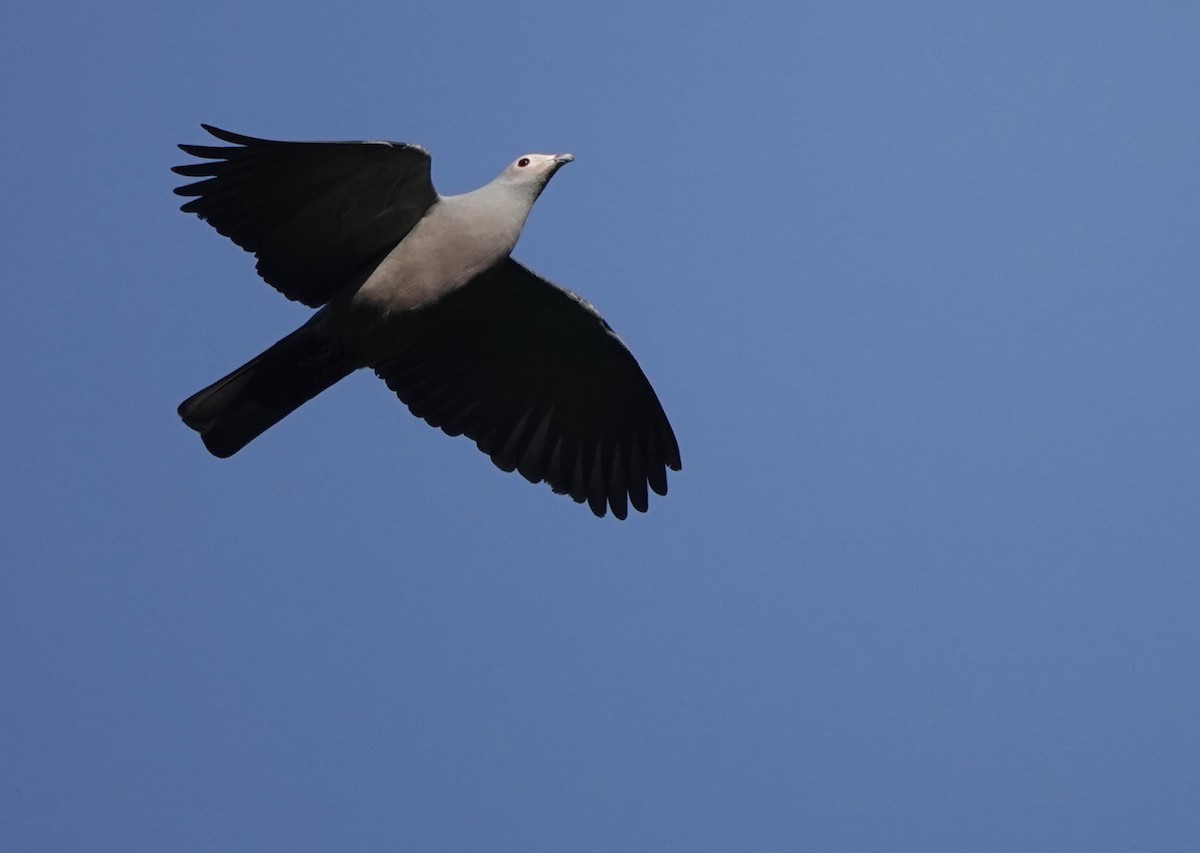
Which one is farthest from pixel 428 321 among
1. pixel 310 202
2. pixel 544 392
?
pixel 544 392

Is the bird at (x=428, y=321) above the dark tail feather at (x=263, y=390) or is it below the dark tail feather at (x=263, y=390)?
above

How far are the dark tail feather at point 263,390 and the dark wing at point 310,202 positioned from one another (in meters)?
0.34

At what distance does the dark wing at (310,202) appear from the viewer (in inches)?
441

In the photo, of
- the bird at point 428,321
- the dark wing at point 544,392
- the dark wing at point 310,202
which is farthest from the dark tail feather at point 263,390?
the dark wing at point 544,392

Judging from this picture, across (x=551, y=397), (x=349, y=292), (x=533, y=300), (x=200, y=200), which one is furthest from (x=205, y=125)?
(x=551, y=397)

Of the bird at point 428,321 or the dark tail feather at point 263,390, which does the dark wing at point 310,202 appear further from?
the dark tail feather at point 263,390

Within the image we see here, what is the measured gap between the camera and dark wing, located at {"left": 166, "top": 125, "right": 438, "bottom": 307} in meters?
11.2

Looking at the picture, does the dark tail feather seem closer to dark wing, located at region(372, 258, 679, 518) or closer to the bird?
the bird

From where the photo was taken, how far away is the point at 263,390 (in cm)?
1197

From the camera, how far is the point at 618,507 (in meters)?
13.3

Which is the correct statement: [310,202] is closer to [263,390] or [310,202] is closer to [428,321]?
[428,321]

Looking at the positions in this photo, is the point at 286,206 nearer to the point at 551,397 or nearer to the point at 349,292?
the point at 349,292

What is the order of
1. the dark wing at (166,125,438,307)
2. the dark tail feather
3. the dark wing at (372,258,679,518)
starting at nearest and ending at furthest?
1. the dark wing at (166,125,438,307)
2. the dark tail feather
3. the dark wing at (372,258,679,518)

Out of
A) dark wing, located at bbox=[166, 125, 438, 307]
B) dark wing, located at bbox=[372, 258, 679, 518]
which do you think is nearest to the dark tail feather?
dark wing, located at bbox=[166, 125, 438, 307]
